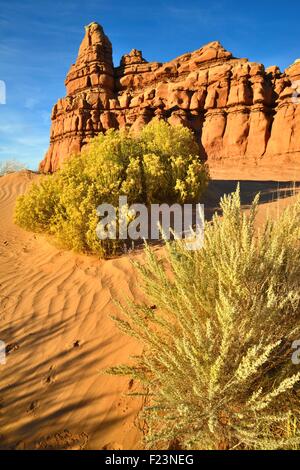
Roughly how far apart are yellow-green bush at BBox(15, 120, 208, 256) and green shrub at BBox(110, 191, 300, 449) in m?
3.16

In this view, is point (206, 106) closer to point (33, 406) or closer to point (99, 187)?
point (99, 187)

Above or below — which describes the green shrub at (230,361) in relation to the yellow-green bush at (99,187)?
below

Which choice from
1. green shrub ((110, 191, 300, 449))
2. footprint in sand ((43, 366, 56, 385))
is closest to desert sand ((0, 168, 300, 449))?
footprint in sand ((43, 366, 56, 385))

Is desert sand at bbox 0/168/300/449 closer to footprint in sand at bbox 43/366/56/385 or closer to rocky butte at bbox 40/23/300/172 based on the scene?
footprint in sand at bbox 43/366/56/385

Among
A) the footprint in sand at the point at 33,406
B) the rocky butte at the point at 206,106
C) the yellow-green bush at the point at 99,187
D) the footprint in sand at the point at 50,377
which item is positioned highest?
the rocky butte at the point at 206,106

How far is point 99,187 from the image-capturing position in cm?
619

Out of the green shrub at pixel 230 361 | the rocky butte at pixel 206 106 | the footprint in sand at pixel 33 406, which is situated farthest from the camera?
the rocky butte at pixel 206 106

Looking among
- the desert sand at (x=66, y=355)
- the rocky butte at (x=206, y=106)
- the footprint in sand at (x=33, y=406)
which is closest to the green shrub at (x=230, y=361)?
the desert sand at (x=66, y=355)

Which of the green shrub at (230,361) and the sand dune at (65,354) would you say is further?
the sand dune at (65,354)

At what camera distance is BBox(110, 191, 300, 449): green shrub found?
5.86 feet

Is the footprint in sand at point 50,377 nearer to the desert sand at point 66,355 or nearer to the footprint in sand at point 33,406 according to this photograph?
the desert sand at point 66,355

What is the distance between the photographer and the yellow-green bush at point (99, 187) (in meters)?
5.74

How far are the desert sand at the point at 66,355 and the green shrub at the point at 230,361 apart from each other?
347 mm

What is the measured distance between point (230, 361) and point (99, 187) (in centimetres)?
480
